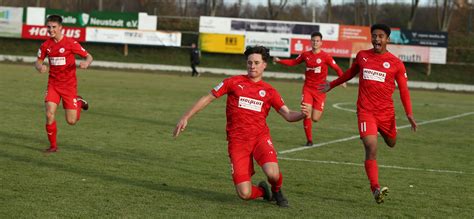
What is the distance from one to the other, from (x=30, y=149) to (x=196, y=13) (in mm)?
71994

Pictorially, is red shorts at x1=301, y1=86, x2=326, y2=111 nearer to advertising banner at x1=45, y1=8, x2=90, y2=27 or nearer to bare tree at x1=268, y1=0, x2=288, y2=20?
advertising banner at x1=45, y1=8, x2=90, y2=27

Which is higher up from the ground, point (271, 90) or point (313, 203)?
point (271, 90)

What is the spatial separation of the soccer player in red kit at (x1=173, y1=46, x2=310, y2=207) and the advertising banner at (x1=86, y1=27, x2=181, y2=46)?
161 ft

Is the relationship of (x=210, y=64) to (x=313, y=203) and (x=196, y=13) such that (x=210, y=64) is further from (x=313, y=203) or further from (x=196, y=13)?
(x=313, y=203)

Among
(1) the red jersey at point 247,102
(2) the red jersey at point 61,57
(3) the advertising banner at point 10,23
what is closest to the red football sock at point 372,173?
(1) the red jersey at point 247,102

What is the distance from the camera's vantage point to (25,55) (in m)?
60.0

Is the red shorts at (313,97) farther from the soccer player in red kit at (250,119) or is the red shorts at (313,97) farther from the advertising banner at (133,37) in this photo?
the advertising banner at (133,37)

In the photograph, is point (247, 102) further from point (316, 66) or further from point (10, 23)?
point (10, 23)

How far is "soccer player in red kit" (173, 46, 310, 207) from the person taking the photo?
9531mm

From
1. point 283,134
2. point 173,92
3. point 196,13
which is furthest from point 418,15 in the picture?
point 283,134

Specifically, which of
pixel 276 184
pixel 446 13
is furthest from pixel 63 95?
pixel 446 13

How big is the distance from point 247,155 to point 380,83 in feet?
7.87

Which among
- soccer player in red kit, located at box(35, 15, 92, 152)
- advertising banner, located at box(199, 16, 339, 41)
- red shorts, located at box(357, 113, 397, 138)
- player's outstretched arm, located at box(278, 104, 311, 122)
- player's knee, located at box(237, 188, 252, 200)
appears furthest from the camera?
advertising banner, located at box(199, 16, 339, 41)

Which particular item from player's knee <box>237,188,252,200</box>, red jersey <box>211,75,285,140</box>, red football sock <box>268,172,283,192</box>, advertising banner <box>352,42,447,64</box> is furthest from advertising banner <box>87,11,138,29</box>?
player's knee <box>237,188,252,200</box>
